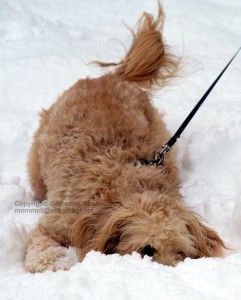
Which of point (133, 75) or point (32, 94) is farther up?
point (133, 75)

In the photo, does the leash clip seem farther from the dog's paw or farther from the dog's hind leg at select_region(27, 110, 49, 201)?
the dog's hind leg at select_region(27, 110, 49, 201)

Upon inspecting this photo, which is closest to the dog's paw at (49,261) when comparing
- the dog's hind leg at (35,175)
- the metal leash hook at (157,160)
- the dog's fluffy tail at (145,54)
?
the metal leash hook at (157,160)

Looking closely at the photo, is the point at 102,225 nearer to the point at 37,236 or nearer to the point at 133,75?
the point at 37,236

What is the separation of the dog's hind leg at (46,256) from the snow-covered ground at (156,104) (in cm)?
9

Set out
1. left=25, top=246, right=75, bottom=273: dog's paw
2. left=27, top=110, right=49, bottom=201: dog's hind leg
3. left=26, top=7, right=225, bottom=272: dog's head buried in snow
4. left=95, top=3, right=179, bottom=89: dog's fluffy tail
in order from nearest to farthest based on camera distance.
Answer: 1. left=26, top=7, right=225, bottom=272: dog's head buried in snow
2. left=25, top=246, right=75, bottom=273: dog's paw
3. left=27, top=110, right=49, bottom=201: dog's hind leg
4. left=95, top=3, right=179, bottom=89: dog's fluffy tail

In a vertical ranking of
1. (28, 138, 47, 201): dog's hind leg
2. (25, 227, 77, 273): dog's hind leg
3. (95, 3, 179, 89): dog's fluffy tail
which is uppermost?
(95, 3, 179, 89): dog's fluffy tail

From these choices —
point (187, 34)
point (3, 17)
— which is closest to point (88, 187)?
point (187, 34)

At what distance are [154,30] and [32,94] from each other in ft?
5.55

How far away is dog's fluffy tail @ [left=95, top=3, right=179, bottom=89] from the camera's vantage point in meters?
4.20

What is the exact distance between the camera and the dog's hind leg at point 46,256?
2830 mm

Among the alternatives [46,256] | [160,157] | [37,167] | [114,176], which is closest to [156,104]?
[37,167]

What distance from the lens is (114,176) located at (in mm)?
2893

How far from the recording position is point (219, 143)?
412 cm

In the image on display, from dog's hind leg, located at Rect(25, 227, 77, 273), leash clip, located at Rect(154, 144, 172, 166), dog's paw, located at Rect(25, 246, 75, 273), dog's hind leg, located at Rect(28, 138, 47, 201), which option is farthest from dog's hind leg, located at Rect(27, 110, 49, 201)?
leash clip, located at Rect(154, 144, 172, 166)
